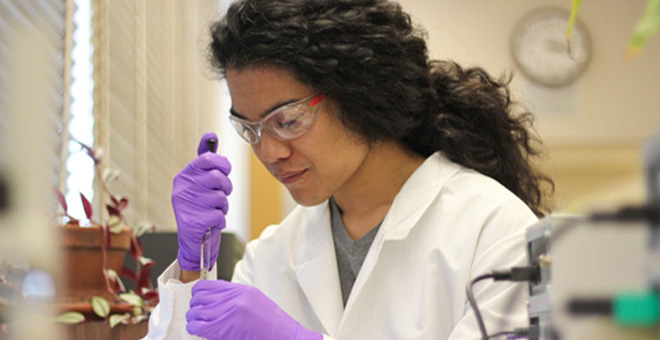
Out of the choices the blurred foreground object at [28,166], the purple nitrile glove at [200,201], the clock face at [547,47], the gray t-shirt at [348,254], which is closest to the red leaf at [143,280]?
the purple nitrile glove at [200,201]

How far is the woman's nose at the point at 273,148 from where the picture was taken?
1.34 metres

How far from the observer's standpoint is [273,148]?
1.34 m

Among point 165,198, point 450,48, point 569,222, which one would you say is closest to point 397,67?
point 569,222

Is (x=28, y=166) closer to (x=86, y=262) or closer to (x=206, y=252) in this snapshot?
(x=206, y=252)

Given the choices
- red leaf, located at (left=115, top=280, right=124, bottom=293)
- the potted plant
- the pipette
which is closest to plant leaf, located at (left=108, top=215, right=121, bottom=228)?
the potted plant

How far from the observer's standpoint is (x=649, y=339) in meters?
0.39

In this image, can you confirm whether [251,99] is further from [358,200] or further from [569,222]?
[569,222]

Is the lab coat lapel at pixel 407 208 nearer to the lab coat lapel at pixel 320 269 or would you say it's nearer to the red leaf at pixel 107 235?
the lab coat lapel at pixel 320 269

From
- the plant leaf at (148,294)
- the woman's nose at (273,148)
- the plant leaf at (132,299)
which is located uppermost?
the woman's nose at (273,148)

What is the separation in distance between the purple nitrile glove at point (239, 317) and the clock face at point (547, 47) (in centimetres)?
342

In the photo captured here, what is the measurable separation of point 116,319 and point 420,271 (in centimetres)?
58

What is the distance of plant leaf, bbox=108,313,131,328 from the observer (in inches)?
54.2

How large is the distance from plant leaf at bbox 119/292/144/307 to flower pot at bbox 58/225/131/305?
25 mm

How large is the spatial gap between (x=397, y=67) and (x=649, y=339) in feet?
3.57
